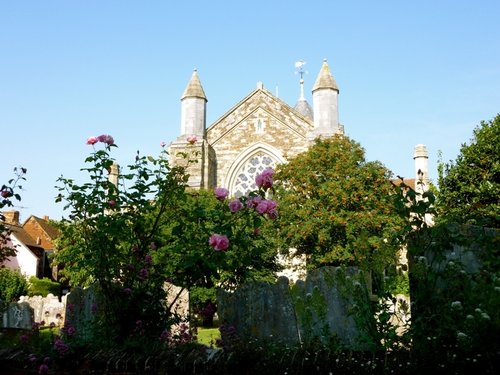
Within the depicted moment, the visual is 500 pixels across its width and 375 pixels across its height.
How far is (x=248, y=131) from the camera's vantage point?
101 ft

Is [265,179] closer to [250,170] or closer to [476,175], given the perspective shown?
[476,175]

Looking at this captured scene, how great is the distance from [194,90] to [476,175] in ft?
56.9

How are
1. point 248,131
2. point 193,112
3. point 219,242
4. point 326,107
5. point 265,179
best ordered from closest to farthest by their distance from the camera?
1. point 219,242
2. point 265,179
3. point 326,107
4. point 193,112
5. point 248,131

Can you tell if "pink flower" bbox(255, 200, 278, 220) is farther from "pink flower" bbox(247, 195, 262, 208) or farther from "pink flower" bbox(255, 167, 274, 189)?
"pink flower" bbox(255, 167, 274, 189)

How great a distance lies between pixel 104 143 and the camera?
556cm

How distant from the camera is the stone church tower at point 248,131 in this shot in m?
28.1

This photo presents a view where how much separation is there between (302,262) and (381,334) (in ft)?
66.0

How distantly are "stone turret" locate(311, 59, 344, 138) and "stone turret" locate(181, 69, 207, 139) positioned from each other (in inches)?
260

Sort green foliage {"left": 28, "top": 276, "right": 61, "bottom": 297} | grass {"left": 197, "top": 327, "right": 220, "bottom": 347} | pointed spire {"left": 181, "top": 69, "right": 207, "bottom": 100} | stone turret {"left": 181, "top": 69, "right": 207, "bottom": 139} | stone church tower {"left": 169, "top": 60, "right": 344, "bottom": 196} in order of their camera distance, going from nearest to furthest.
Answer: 1. grass {"left": 197, "top": 327, "right": 220, "bottom": 347}
2. stone church tower {"left": 169, "top": 60, "right": 344, "bottom": 196}
3. stone turret {"left": 181, "top": 69, "right": 207, "bottom": 139}
4. pointed spire {"left": 181, "top": 69, "right": 207, "bottom": 100}
5. green foliage {"left": 28, "top": 276, "right": 61, "bottom": 297}

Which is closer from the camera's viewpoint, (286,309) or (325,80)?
(286,309)

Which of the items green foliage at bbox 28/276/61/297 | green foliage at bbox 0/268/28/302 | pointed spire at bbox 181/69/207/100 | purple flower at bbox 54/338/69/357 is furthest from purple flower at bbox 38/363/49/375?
green foliage at bbox 28/276/61/297

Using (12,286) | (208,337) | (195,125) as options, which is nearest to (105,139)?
(208,337)

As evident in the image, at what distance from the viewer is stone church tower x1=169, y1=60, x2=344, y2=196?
92.3ft

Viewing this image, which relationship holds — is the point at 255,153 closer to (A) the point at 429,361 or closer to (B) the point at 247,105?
(B) the point at 247,105
